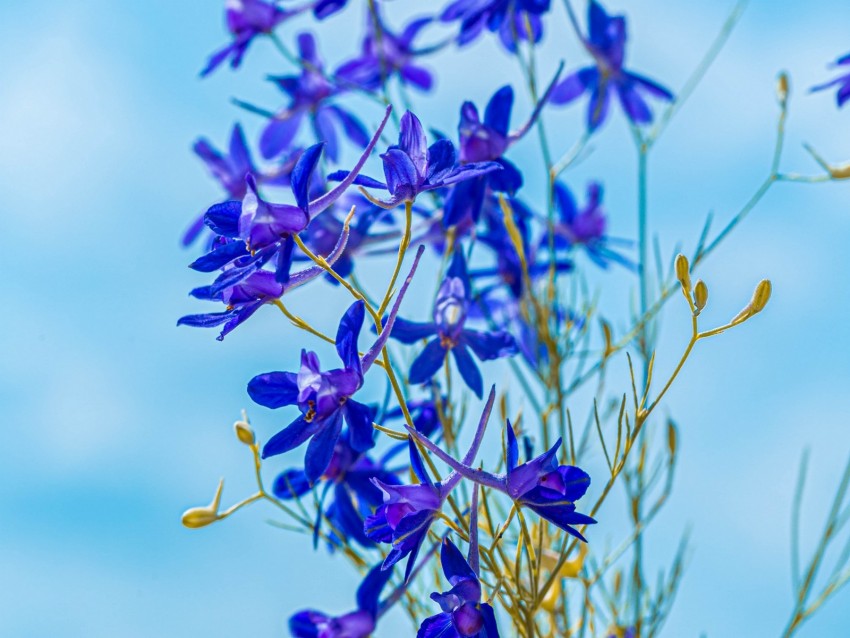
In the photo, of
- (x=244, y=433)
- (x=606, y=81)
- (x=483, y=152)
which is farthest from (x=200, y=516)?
(x=606, y=81)

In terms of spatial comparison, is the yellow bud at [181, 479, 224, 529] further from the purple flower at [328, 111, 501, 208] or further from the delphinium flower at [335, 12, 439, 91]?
the delphinium flower at [335, 12, 439, 91]

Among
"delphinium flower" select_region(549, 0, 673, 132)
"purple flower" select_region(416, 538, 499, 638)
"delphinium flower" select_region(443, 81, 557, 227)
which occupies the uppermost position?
"delphinium flower" select_region(549, 0, 673, 132)

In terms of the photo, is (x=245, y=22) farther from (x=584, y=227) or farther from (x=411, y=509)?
(x=411, y=509)

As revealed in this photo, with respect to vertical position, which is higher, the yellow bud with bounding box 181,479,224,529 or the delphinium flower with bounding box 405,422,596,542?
the yellow bud with bounding box 181,479,224,529

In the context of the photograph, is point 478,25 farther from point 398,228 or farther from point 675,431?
point 675,431

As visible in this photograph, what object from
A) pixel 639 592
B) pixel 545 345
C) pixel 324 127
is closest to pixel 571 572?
pixel 639 592

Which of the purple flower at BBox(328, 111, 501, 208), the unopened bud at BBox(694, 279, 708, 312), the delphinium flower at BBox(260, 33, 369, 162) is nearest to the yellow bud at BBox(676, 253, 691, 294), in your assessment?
the unopened bud at BBox(694, 279, 708, 312)

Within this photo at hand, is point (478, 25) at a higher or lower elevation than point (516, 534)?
higher
